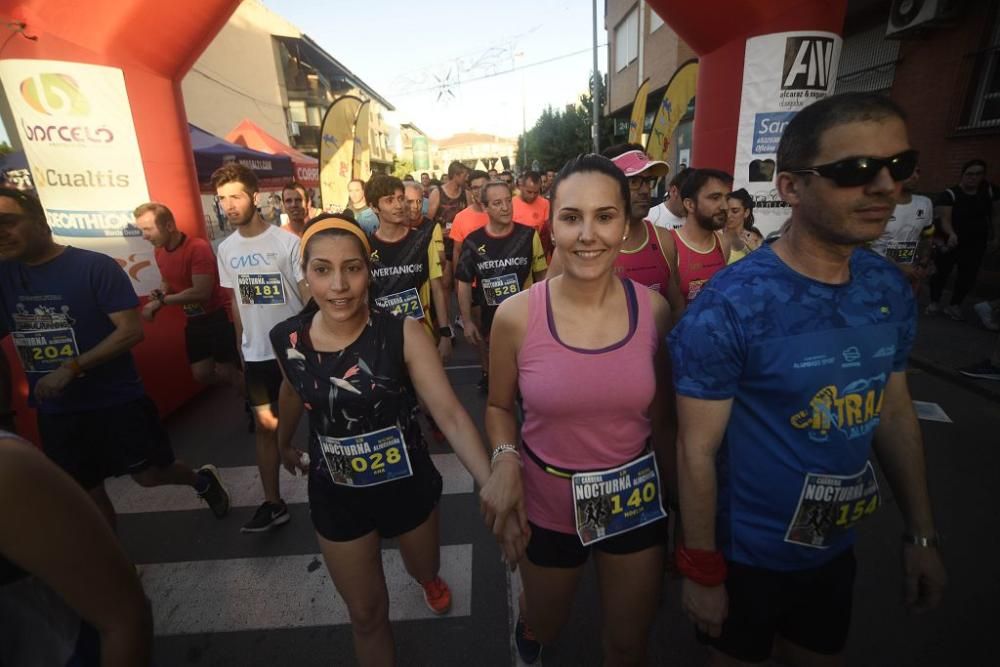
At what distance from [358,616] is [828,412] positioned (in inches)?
68.6

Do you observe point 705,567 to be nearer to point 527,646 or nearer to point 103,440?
point 527,646

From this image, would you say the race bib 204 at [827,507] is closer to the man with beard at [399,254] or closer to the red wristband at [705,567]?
the red wristband at [705,567]

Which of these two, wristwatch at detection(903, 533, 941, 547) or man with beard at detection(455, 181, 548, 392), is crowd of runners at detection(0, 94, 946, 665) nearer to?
wristwatch at detection(903, 533, 941, 547)

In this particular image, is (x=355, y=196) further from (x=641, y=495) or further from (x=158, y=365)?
(x=641, y=495)

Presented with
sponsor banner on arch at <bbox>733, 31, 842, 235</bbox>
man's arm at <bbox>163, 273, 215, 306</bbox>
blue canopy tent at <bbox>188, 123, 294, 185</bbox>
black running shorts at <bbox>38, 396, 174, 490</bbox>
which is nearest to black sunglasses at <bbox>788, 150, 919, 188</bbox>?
black running shorts at <bbox>38, 396, 174, 490</bbox>

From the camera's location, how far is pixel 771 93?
185 inches

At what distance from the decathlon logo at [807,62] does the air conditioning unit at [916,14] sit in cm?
484

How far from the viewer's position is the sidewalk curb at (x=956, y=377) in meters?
4.56

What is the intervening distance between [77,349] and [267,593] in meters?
1.68

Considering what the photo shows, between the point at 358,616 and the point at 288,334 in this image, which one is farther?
the point at 288,334

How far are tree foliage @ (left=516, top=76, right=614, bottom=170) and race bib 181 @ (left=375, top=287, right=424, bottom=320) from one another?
80.5 feet

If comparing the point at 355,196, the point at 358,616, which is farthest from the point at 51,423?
the point at 355,196

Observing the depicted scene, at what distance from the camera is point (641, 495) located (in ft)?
5.49

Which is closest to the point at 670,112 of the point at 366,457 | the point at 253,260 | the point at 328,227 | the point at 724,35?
the point at 724,35
